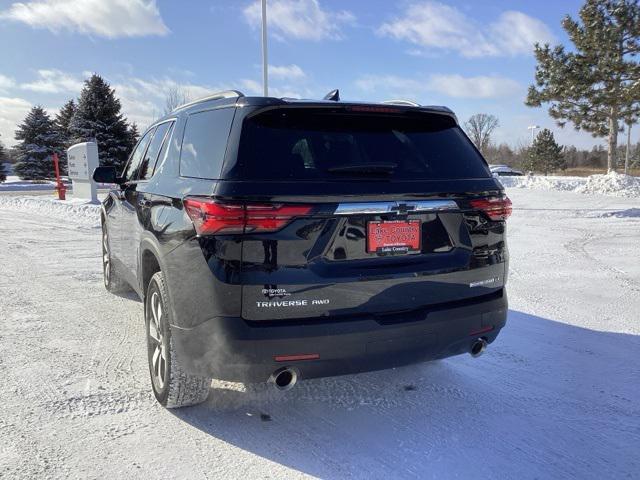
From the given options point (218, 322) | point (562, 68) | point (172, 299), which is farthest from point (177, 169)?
point (562, 68)

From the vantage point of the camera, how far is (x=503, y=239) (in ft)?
10.6

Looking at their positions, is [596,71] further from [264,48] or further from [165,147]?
[165,147]

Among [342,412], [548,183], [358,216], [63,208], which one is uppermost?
[548,183]

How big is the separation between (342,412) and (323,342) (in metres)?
0.87

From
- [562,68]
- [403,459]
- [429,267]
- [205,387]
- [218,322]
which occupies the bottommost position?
[403,459]

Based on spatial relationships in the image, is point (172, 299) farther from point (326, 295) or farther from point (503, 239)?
point (503, 239)

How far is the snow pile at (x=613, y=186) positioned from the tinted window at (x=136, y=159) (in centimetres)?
1822

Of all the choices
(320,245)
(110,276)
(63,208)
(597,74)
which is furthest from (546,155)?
(320,245)

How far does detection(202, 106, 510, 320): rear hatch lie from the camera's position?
253 centimetres

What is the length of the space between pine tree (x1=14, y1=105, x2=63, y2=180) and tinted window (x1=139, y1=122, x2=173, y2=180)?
3964 cm

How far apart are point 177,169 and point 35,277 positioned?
15.4ft

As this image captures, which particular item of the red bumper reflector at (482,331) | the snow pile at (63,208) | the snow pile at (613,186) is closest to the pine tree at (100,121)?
the snow pile at (63,208)

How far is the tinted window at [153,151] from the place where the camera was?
4.05 meters

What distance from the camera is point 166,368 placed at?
3.13 meters
